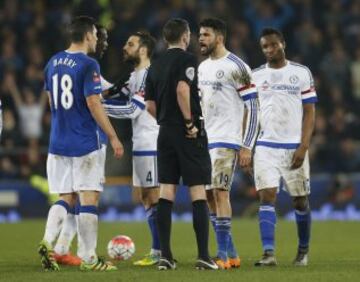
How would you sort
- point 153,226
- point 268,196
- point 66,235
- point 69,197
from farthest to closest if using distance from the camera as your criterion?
point 153,226
point 66,235
point 268,196
point 69,197

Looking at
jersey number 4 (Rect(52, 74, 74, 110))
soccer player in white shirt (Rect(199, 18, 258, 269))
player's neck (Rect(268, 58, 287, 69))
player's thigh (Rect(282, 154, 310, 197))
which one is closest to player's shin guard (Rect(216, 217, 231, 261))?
soccer player in white shirt (Rect(199, 18, 258, 269))

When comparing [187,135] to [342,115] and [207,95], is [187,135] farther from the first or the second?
[342,115]

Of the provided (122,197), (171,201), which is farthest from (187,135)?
(122,197)

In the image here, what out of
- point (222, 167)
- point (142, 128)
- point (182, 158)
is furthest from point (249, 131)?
point (142, 128)

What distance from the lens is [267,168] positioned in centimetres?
1191

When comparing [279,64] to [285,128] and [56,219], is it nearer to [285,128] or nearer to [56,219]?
[285,128]

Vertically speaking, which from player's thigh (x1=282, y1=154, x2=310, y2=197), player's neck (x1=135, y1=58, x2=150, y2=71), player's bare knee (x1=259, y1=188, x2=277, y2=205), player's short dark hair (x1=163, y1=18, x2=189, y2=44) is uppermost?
player's short dark hair (x1=163, y1=18, x2=189, y2=44)

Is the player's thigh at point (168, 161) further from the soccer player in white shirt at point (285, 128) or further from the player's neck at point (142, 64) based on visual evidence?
the player's neck at point (142, 64)

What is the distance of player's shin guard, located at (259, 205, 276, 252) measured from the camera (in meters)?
11.8

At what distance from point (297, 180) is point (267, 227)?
0.62m

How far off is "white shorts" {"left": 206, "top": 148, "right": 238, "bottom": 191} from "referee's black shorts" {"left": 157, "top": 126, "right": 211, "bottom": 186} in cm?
54

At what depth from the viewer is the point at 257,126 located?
11688 millimetres

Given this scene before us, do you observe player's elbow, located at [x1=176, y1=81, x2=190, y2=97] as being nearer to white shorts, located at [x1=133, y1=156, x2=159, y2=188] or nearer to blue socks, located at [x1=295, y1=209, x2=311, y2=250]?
white shorts, located at [x1=133, y1=156, x2=159, y2=188]

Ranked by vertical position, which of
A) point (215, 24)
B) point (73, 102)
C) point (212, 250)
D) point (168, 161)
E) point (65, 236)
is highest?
point (215, 24)
